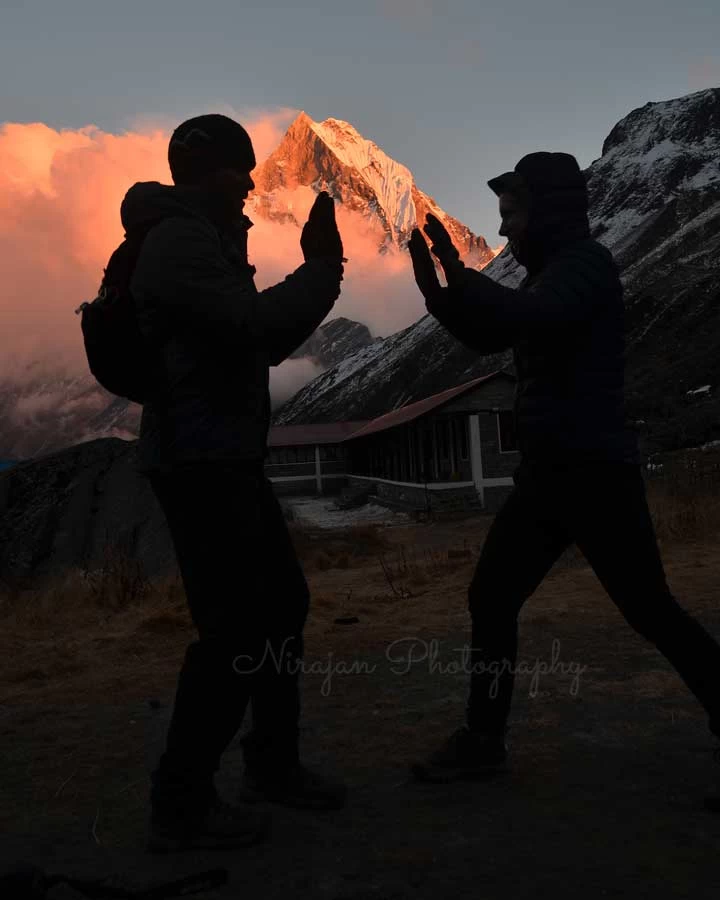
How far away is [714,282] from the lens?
238 ft

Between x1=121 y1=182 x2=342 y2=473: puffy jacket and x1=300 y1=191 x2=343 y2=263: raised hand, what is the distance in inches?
1.9

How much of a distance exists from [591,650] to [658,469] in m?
21.9

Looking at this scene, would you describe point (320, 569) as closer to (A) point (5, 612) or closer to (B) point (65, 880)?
(A) point (5, 612)

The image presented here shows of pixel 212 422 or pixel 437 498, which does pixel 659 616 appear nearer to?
pixel 212 422

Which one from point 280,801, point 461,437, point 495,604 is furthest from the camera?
point 461,437

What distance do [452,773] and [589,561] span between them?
0.80m

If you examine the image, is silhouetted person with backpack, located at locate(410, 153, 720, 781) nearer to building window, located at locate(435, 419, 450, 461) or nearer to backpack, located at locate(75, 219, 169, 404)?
backpack, located at locate(75, 219, 169, 404)

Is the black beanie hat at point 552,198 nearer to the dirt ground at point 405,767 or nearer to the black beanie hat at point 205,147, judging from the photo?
the black beanie hat at point 205,147

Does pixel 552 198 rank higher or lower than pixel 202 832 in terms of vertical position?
higher

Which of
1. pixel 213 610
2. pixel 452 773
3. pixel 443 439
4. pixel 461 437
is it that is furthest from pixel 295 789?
pixel 443 439

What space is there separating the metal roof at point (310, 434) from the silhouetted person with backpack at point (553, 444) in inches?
1442

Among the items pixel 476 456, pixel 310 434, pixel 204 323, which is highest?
pixel 310 434

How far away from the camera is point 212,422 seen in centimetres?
203

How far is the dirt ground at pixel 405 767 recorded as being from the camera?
1.77m
